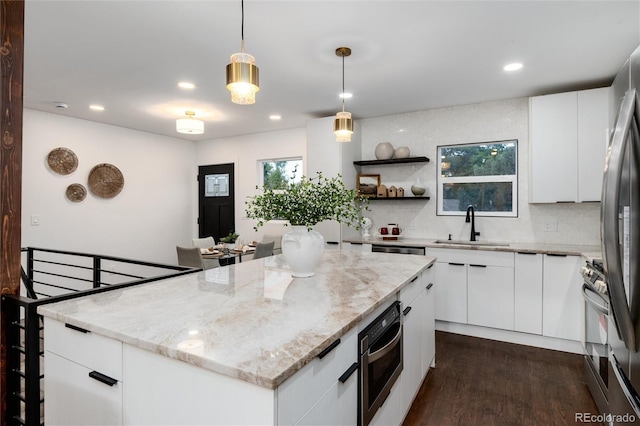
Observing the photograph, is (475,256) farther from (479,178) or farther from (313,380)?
(313,380)

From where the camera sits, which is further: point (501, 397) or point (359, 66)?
point (359, 66)

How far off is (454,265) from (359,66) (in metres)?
2.16

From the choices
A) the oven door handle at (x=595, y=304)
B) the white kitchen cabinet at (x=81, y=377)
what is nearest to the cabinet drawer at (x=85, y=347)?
the white kitchen cabinet at (x=81, y=377)

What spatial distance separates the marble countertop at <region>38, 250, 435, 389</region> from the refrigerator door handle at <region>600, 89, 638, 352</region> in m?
0.82

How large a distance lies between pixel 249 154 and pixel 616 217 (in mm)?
5286

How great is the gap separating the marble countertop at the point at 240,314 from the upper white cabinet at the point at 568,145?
231cm

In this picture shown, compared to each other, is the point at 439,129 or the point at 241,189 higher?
the point at 439,129

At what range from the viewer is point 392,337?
66.0 inches

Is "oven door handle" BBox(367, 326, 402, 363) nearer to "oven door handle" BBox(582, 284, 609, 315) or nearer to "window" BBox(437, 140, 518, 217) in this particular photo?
"oven door handle" BBox(582, 284, 609, 315)

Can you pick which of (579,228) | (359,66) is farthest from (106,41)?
(579,228)

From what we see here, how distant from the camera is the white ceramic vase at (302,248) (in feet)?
6.20

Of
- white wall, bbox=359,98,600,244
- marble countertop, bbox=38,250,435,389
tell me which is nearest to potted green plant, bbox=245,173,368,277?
marble countertop, bbox=38,250,435,389

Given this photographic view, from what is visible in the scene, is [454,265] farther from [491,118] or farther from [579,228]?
[491,118]

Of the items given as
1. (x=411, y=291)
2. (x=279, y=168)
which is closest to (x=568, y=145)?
(x=411, y=291)
